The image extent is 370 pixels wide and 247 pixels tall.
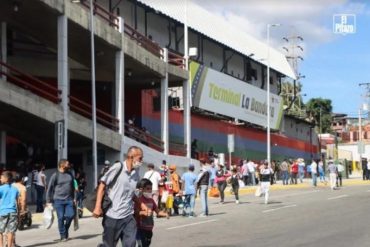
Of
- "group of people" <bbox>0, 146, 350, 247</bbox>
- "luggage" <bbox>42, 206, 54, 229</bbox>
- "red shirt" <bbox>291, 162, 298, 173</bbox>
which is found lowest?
"luggage" <bbox>42, 206, 54, 229</bbox>

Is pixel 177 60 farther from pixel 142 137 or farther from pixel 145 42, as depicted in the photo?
pixel 142 137

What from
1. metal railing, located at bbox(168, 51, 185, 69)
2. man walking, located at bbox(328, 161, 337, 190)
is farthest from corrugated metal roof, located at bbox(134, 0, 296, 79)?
man walking, located at bbox(328, 161, 337, 190)

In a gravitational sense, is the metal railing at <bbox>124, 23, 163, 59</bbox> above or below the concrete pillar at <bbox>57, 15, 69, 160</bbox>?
above

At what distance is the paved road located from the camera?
42.4 feet

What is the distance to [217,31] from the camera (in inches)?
1863

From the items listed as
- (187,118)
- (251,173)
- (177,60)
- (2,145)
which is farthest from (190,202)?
(251,173)

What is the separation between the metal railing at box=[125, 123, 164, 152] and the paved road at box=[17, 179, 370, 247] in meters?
9.87

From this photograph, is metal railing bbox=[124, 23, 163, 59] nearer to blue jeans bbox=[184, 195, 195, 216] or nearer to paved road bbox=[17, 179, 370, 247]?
paved road bbox=[17, 179, 370, 247]

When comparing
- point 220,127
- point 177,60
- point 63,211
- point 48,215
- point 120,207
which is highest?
point 177,60

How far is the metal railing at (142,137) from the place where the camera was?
31.3m

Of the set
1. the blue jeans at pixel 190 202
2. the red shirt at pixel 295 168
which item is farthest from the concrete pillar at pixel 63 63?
the red shirt at pixel 295 168

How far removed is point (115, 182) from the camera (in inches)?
311

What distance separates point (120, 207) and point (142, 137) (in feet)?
79.3

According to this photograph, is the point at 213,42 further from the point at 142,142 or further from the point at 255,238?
the point at 255,238
